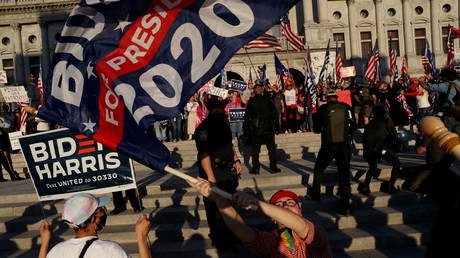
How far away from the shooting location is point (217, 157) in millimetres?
5574

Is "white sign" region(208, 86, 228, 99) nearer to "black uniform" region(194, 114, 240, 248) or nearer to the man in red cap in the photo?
"black uniform" region(194, 114, 240, 248)

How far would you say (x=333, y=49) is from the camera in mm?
33031

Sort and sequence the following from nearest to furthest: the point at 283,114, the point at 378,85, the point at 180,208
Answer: the point at 180,208, the point at 378,85, the point at 283,114

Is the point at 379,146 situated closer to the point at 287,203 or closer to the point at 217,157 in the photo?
the point at 217,157

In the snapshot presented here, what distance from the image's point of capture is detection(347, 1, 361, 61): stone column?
4178cm

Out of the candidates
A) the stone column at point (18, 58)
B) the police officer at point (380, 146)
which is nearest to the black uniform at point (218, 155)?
the police officer at point (380, 146)

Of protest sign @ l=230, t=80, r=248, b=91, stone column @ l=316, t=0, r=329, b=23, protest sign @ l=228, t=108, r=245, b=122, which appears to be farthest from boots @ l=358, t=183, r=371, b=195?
stone column @ l=316, t=0, r=329, b=23

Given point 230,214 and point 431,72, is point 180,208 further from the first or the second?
point 431,72

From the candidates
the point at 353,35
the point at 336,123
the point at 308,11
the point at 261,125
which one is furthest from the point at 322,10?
the point at 336,123

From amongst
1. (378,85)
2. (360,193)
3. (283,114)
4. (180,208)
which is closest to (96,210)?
(180,208)

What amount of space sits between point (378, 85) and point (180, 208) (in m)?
7.32

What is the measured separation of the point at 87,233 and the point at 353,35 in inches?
1670

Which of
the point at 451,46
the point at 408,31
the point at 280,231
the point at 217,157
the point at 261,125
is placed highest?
the point at 408,31

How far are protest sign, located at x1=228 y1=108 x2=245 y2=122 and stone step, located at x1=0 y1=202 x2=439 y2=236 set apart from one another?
6.34 m
